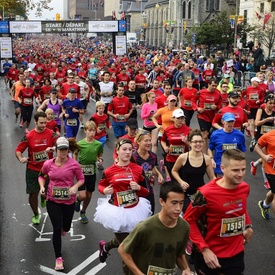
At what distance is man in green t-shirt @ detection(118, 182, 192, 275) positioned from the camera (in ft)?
13.0

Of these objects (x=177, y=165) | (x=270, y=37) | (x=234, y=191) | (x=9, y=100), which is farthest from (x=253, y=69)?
(x=234, y=191)

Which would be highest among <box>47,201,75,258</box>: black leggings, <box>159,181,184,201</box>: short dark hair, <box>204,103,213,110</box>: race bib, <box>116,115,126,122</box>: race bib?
<box>159,181,184,201</box>: short dark hair

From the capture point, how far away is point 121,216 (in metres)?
5.71

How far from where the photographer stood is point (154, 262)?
405 cm

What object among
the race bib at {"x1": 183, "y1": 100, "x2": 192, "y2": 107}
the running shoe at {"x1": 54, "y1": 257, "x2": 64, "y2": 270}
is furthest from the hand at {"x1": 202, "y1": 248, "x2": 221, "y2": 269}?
the race bib at {"x1": 183, "y1": 100, "x2": 192, "y2": 107}

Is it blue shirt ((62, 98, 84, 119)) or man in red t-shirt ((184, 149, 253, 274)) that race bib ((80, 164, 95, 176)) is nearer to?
man in red t-shirt ((184, 149, 253, 274))

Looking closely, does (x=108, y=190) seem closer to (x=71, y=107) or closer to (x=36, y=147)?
(x=36, y=147)

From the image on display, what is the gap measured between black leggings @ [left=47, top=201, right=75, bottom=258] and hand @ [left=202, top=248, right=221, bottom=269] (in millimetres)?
2337

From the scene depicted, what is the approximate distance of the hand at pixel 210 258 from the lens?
14.4 ft

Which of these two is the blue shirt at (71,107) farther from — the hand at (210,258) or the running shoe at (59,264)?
the hand at (210,258)

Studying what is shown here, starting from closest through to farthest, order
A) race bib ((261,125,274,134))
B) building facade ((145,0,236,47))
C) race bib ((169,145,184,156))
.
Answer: race bib ((169,145,184,156)), race bib ((261,125,274,134)), building facade ((145,0,236,47))

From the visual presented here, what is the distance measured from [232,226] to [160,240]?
88cm

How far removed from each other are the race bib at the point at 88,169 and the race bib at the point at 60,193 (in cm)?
149

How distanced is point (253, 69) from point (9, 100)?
1275 centimetres
